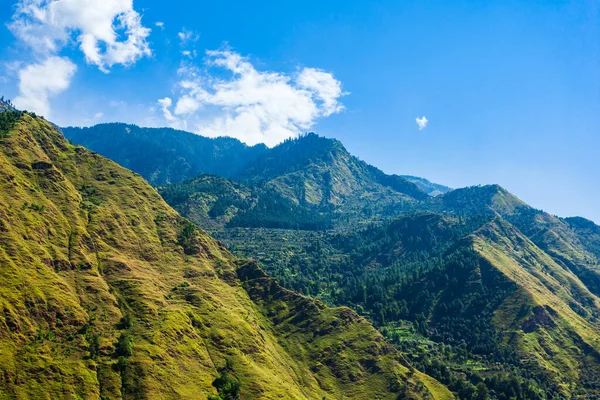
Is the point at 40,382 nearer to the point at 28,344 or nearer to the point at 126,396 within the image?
the point at 28,344

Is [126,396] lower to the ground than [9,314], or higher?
lower

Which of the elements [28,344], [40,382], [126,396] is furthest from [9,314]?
[126,396]

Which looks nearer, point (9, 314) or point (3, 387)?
point (3, 387)

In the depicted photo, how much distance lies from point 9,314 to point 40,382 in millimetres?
35260

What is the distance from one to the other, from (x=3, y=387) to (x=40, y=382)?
1357 cm

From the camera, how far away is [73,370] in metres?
198

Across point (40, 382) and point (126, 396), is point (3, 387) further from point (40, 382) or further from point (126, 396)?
point (126, 396)

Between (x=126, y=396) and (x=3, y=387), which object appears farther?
(x=126, y=396)

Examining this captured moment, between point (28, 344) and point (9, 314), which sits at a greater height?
point (9, 314)

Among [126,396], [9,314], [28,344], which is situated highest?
[9,314]

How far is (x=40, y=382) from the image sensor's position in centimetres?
18438

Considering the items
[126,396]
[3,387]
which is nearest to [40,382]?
[3,387]

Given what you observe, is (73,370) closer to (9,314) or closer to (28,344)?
(28,344)

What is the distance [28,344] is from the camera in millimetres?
197750
